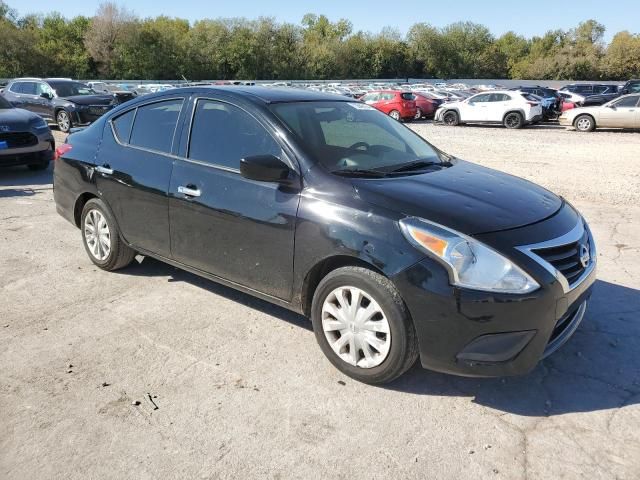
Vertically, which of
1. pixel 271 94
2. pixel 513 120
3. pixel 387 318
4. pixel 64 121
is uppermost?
pixel 271 94

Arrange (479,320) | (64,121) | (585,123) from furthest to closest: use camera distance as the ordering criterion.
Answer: (585,123) → (64,121) → (479,320)

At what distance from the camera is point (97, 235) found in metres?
5.11

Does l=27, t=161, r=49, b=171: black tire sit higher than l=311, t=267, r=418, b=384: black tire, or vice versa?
l=311, t=267, r=418, b=384: black tire

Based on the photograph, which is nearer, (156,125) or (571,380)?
(571,380)

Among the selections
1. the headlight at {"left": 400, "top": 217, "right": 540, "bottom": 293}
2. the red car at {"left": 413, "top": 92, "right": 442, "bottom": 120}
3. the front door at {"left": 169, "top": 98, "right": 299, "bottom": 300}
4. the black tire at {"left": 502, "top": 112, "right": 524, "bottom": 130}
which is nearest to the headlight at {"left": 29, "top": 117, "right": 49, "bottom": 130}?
the front door at {"left": 169, "top": 98, "right": 299, "bottom": 300}

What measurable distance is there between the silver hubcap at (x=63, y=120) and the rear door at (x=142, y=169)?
42.9ft

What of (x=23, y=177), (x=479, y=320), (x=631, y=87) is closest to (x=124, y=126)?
(x=479, y=320)

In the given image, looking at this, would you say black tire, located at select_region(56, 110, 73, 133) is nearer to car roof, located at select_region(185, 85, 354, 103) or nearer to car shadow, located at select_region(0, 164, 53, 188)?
car shadow, located at select_region(0, 164, 53, 188)

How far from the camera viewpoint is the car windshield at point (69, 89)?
1698 centimetres

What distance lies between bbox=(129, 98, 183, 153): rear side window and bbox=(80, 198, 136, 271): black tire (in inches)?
27.9

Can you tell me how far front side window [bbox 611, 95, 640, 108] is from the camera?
19.8 meters

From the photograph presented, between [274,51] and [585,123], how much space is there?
66491mm

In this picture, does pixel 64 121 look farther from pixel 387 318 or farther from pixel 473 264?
pixel 473 264

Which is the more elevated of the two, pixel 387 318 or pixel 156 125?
pixel 156 125
